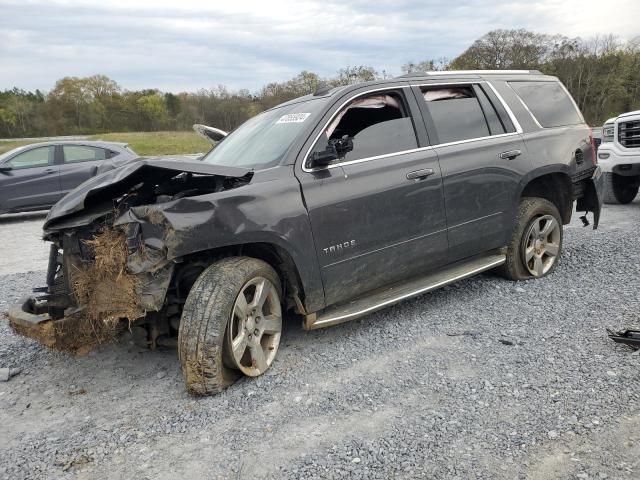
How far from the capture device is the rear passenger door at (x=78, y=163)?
35.4ft

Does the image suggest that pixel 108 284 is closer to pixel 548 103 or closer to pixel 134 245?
pixel 134 245

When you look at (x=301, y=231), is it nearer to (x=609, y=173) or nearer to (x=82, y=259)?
(x=82, y=259)

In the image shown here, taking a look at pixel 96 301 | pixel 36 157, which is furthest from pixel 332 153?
pixel 36 157

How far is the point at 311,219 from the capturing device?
341 centimetres

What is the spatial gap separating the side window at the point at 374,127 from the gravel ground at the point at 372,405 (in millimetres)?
1383

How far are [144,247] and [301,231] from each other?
980mm

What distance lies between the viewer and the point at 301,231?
3.37m

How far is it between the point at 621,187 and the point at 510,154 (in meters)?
6.17

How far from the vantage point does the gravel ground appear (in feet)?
7.95

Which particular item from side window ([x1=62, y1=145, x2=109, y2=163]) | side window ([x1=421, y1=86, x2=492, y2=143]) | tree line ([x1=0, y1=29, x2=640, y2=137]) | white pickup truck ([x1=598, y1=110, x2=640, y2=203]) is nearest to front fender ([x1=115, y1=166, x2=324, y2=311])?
side window ([x1=421, y1=86, x2=492, y2=143])

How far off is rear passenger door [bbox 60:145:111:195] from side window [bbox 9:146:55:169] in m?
0.28

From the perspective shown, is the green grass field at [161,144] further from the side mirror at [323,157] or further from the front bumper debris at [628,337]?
the front bumper debris at [628,337]

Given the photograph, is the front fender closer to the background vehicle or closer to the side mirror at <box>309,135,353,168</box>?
the side mirror at <box>309,135,353,168</box>

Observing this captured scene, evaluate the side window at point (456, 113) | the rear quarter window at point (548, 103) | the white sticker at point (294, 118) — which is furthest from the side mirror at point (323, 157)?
the rear quarter window at point (548, 103)
